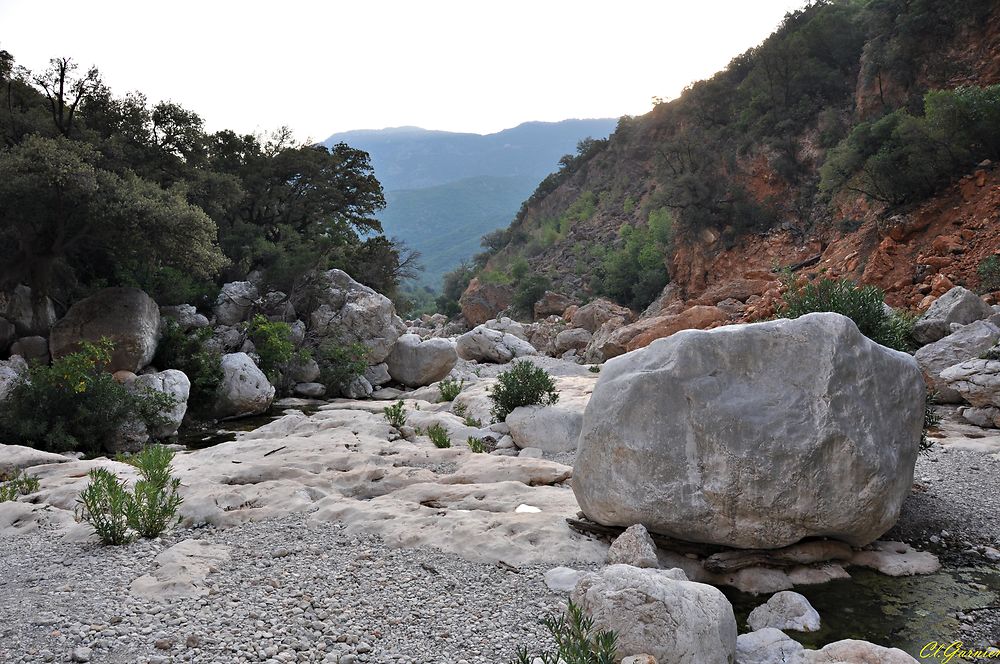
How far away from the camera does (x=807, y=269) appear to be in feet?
82.3

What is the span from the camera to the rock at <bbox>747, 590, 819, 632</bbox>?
5.19 metres

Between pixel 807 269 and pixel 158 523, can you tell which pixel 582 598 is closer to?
pixel 158 523

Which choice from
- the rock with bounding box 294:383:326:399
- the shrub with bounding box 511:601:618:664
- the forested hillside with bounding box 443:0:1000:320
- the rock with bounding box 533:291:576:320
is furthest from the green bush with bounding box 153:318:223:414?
the rock with bounding box 533:291:576:320

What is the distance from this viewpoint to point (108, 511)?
6.45 metres

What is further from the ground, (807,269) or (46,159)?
(46,159)

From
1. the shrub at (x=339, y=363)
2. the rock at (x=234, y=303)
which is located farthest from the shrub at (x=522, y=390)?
the rock at (x=234, y=303)

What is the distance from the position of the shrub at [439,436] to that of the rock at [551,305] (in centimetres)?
2803

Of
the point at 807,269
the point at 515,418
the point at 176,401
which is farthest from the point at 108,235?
the point at 807,269

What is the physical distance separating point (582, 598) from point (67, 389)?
40.3ft

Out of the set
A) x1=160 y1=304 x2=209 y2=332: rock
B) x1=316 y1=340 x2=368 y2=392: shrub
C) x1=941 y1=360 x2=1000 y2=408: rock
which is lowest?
x1=316 y1=340 x2=368 y2=392: shrub

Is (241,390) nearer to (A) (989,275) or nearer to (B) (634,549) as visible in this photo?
(B) (634,549)

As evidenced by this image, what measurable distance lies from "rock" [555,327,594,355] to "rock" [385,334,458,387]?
710 cm

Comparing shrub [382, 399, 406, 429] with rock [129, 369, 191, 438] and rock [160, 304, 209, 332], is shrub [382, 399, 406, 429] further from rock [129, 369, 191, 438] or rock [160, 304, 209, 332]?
rock [160, 304, 209, 332]

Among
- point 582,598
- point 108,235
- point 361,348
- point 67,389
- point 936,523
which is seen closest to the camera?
point 582,598
